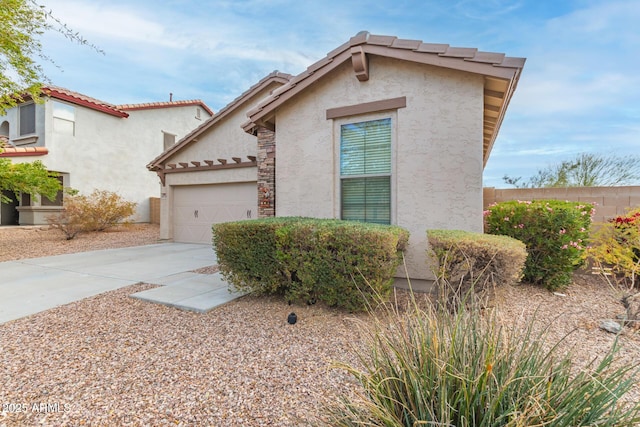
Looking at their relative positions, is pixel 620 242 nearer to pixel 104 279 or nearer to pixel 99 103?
pixel 104 279

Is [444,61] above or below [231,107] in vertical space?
below

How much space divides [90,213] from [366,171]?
14.2 meters

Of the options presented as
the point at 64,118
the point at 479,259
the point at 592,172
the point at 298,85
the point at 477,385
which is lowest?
the point at 477,385

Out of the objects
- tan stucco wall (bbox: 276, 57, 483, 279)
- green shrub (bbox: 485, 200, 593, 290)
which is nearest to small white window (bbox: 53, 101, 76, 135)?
tan stucco wall (bbox: 276, 57, 483, 279)

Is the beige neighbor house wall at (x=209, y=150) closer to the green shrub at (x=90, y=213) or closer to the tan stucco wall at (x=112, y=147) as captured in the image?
the green shrub at (x=90, y=213)

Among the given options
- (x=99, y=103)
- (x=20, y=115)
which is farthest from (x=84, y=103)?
(x=20, y=115)

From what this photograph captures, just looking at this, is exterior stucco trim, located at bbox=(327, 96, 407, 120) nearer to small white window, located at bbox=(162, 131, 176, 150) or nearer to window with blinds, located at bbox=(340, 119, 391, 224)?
window with blinds, located at bbox=(340, 119, 391, 224)

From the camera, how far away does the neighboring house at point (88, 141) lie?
14.8 m

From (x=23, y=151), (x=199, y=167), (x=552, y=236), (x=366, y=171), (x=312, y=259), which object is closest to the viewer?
(x=312, y=259)

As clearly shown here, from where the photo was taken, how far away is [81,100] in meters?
15.7

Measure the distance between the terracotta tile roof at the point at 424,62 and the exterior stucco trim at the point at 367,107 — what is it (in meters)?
0.59

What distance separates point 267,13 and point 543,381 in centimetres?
1058

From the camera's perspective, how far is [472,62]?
521cm

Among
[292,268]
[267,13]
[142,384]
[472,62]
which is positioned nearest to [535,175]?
[472,62]
